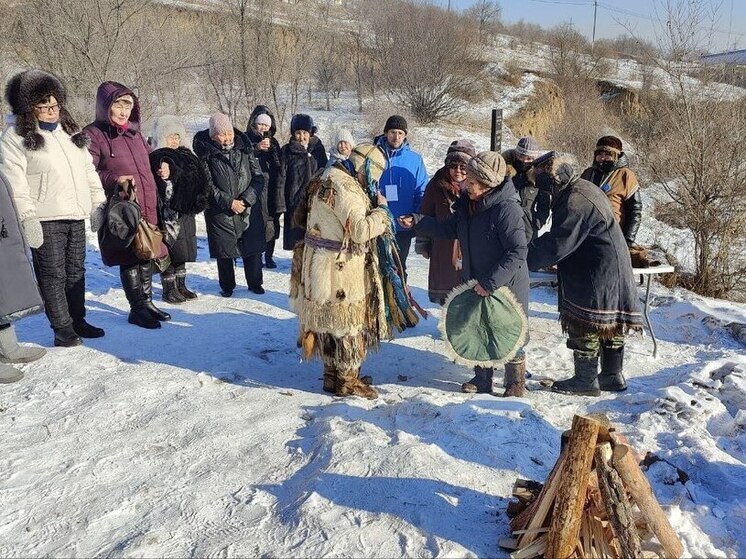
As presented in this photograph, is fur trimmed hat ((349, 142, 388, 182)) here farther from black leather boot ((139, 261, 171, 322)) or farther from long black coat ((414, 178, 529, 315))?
black leather boot ((139, 261, 171, 322))

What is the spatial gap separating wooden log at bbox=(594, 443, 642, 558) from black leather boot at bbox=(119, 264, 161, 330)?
3958 mm

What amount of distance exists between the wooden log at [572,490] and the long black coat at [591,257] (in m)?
1.81

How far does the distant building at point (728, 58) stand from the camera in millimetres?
7911

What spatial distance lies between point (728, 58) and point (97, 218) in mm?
→ 8422

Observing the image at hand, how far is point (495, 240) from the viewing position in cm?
384

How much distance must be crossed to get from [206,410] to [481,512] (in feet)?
6.21

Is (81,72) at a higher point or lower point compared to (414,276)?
higher

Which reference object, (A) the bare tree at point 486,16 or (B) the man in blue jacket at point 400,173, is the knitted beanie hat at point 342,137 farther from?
(A) the bare tree at point 486,16

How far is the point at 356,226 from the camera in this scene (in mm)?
3594

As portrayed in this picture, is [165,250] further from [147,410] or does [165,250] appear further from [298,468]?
[298,468]

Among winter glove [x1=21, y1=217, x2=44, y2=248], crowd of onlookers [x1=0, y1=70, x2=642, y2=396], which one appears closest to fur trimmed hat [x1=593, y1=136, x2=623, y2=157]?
crowd of onlookers [x1=0, y1=70, x2=642, y2=396]

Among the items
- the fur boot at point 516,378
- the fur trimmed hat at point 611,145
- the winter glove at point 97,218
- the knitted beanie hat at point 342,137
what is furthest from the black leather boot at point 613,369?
the winter glove at point 97,218

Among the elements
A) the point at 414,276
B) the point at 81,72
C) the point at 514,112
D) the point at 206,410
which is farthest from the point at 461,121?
the point at 206,410

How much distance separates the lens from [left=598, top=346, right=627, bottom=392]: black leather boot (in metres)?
4.30
